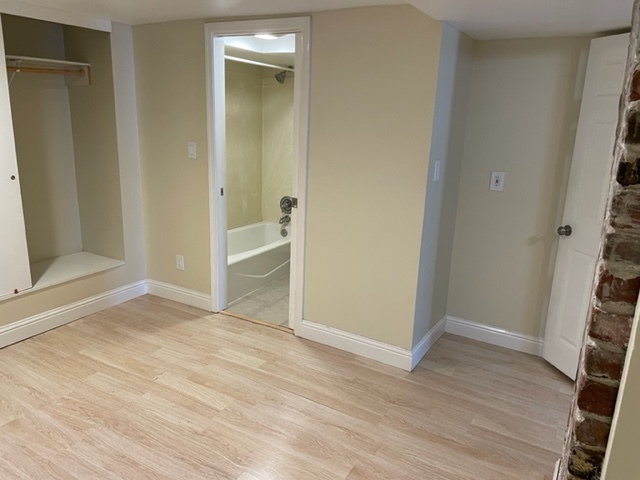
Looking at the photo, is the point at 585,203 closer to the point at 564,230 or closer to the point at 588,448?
the point at 564,230

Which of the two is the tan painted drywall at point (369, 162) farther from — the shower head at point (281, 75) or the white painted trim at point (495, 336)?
the shower head at point (281, 75)

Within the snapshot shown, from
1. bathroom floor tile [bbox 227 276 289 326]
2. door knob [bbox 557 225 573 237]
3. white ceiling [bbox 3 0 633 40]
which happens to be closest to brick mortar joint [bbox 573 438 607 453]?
white ceiling [bbox 3 0 633 40]

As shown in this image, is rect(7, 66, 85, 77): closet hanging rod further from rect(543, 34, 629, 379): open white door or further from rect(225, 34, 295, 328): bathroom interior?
rect(543, 34, 629, 379): open white door

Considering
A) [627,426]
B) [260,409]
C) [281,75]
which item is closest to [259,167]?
[281,75]

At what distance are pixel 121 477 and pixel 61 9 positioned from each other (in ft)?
9.03

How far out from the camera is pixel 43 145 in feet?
11.3

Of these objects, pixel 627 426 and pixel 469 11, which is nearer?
pixel 627 426

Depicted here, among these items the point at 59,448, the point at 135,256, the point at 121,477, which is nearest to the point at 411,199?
the point at 121,477

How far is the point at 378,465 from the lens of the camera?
199cm

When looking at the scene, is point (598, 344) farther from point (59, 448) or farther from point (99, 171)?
point (99, 171)

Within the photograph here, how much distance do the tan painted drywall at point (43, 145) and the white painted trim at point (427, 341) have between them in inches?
114

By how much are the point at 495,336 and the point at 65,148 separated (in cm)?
357

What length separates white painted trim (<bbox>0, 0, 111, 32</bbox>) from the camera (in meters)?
2.63

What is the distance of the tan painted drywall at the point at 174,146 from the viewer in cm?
320
